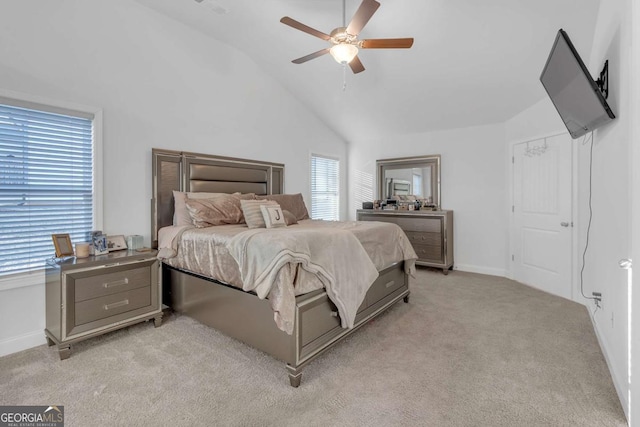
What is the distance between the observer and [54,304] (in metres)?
2.42

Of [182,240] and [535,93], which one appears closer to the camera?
[182,240]

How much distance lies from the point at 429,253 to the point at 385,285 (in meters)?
2.23

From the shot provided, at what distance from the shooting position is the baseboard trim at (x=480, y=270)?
15.5ft

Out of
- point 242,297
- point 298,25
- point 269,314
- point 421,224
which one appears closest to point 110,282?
point 242,297

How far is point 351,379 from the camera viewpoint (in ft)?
6.77

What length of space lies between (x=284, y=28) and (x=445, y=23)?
72.9 inches

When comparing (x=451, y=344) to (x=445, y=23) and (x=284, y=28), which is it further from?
(x=284, y=28)

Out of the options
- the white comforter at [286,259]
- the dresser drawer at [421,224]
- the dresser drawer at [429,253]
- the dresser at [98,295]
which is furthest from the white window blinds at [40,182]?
the dresser drawer at [429,253]

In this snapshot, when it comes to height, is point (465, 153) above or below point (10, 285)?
above

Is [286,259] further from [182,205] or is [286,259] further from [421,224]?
[421,224]

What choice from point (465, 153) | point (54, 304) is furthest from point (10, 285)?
point (465, 153)

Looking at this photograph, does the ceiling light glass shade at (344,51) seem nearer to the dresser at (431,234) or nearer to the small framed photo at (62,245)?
the small framed photo at (62,245)

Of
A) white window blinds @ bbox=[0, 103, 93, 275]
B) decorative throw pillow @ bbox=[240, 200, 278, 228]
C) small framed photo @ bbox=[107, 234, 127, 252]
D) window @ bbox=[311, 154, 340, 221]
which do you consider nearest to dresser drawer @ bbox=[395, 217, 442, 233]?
window @ bbox=[311, 154, 340, 221]

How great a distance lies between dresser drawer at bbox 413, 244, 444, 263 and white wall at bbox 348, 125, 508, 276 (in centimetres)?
49
